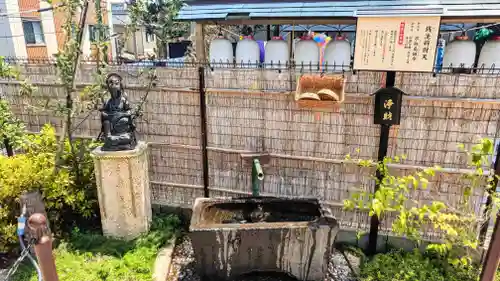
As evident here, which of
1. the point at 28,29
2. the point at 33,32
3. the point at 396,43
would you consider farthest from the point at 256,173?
the point at 33,32

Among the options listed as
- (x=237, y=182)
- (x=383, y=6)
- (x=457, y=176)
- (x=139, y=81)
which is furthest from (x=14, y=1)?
(x=457, y=176)

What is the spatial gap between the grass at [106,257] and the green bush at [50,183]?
1.30 feet

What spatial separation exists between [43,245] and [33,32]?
63.9ft

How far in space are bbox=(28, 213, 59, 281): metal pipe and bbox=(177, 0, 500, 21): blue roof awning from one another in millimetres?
3590

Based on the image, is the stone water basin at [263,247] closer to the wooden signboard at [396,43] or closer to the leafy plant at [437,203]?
the leafy plant at [437,203]

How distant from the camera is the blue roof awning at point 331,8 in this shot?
3.99 metres

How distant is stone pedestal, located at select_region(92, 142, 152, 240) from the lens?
438cm

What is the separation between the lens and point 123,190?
448cm

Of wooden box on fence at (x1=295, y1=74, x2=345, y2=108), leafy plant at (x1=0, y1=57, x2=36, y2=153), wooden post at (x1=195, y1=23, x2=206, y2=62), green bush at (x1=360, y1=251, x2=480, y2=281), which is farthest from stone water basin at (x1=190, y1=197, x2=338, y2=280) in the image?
wooden post at (x1=195, y1=23, x2=206, y2=62)

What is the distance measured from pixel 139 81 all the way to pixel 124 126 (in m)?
0.93

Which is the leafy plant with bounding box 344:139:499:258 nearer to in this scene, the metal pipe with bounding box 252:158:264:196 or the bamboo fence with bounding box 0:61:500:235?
the bamboo fence with bounding box 0:61:500:235

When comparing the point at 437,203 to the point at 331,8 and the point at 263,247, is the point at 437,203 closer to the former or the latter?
the point at 263,247

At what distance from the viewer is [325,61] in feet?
14.6

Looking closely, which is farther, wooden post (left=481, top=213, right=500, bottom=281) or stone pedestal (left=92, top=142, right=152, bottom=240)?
stone pedestal (left=92, top=142, right=152, bottom=240)
